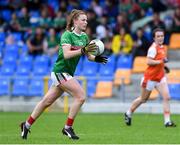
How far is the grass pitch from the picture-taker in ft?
42.8

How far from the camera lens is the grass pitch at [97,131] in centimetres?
1304

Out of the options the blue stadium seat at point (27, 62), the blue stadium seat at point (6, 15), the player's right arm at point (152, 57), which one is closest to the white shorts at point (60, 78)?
the player's right arm at point (152, 57)

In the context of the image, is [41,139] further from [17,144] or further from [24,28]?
[24,28]

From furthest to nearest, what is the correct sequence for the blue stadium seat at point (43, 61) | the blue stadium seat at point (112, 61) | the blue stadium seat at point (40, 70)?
1. the blue stadium seat at point (43, 61)
2. the blue stadium seat at point (40, 70)
3. the blue stadium seat at point (112, 61)

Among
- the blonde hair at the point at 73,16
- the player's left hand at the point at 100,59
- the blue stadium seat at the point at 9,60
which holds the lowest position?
the blue stadium seat at the point at 9,60

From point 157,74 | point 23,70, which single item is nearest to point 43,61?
point 23,70

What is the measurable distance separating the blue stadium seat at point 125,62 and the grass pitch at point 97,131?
147 inches

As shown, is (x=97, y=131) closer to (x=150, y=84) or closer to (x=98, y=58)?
(x=150, y=84)

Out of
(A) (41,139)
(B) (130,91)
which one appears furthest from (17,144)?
(B) (130,91)

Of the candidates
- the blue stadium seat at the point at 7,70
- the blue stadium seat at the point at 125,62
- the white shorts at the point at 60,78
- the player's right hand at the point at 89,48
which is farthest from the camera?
the blue stadium seat at the point at 7,70

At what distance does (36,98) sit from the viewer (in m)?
25.0

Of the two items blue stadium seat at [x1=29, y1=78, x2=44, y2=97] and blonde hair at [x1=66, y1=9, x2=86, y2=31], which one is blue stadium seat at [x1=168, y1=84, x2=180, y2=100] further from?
blonde hair at [x1=66, y1=9, x2=86, y2=31]

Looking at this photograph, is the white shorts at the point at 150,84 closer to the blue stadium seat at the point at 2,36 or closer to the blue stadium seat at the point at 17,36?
the blue stadium seat at the point at 17,36

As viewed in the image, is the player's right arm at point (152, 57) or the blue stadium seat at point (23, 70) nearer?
the player's right arm at point (152, 57)
